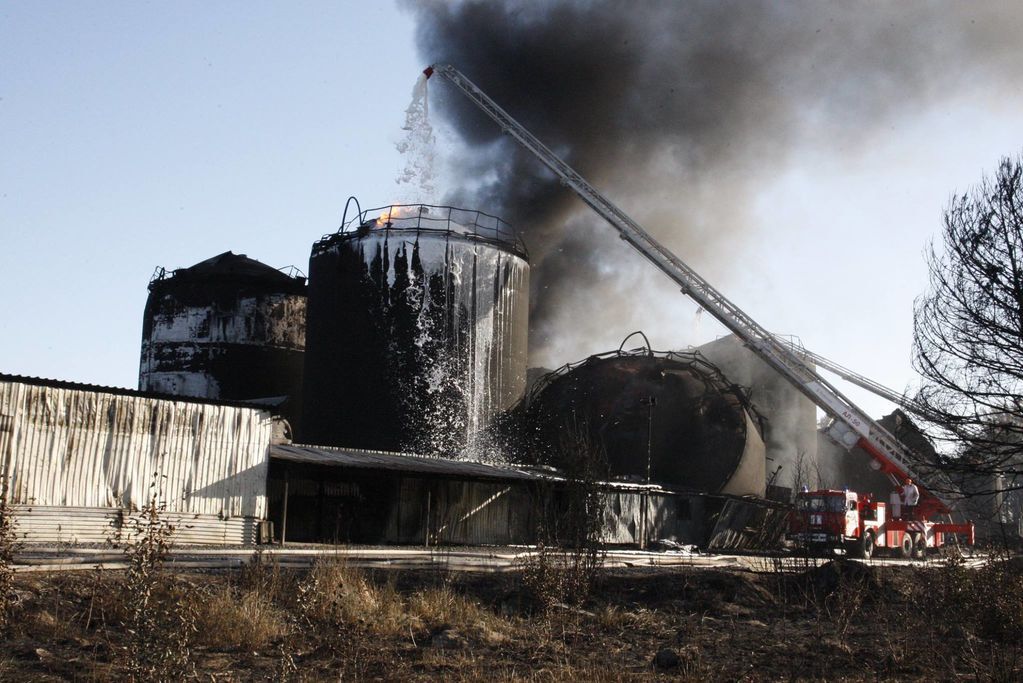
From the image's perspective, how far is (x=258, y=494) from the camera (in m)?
27.1

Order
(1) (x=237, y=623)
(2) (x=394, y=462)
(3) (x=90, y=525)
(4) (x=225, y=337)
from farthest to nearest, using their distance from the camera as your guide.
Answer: (4) (x=225, y=337) < (2) (x=394, y=462) < (3) (x=90, y=525) < (1) (x=237, y=623)

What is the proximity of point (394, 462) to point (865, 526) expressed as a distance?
52.9 ft

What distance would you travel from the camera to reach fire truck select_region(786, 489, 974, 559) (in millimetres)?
33469

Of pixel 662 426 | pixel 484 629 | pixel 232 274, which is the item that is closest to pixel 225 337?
pixel 232 274

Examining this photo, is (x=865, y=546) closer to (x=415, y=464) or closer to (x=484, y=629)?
(x=415, y=464)

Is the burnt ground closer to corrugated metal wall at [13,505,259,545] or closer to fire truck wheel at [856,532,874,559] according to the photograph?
corrugated metal wall at [13,505,259,545]

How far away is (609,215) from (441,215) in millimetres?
8151

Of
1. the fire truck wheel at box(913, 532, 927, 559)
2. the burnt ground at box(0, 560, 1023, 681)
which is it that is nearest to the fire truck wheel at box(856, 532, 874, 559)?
the fire truck wheel at box(913, 532, 927, 559)

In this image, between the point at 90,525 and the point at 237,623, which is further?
the point at 90,525

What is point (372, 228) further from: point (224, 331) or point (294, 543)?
point (294, 543)

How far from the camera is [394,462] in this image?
98.1 feet

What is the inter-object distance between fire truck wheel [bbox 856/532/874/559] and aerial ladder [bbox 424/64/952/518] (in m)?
2.54

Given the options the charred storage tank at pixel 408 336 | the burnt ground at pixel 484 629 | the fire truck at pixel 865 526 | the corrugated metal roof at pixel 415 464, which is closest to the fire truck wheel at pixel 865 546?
the fire truck at pixel 865 526

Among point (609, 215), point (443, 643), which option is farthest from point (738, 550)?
point (443, 643)
